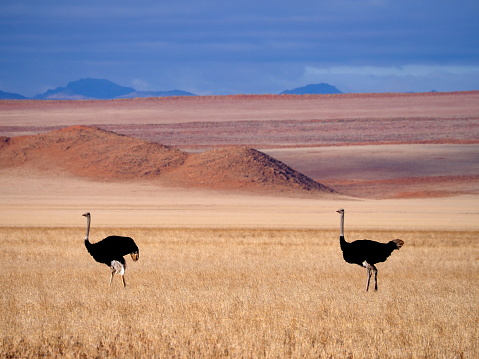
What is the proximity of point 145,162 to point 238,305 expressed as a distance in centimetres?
6097

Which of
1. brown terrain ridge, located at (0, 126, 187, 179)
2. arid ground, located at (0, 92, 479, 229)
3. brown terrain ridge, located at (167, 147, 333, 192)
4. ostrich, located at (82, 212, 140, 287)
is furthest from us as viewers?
brown terrain ridge, located at (0, 126, 187, 179)

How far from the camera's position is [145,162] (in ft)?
241

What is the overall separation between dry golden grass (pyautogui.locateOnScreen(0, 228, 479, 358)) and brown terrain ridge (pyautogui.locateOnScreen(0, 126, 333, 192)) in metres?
45.5

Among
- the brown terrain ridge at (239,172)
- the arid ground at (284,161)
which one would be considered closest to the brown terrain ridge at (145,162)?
the brown terrain ridge at (239,172)

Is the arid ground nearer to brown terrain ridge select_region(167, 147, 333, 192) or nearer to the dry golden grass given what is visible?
brown terrain ridge select_region(167, 147, 333, 192)

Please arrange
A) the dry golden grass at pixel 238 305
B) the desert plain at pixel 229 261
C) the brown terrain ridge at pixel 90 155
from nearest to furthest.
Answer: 1. the dry golden grass at pixel 238 305
2. the desert plain at pixel 229 261
3. the brown terrain ridge at pixel 90 155

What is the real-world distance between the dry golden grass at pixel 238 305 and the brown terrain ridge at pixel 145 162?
45.5m

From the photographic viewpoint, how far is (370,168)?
9150 cm

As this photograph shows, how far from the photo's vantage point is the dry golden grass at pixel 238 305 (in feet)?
33.0

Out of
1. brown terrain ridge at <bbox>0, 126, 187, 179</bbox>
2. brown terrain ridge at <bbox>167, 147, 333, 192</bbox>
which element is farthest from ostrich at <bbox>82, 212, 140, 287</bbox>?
brown terrain ridge at <bbox>0, 126, 187, 179</bbox>

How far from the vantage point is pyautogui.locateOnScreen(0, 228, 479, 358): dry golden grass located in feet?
33.0

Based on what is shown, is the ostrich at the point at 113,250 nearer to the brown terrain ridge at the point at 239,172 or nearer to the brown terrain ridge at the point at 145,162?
the brown terrain ridge at the point at 145,162

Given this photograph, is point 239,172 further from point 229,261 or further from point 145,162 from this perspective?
point 229,261

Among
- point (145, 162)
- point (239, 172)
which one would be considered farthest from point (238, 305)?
point (145, 162)
